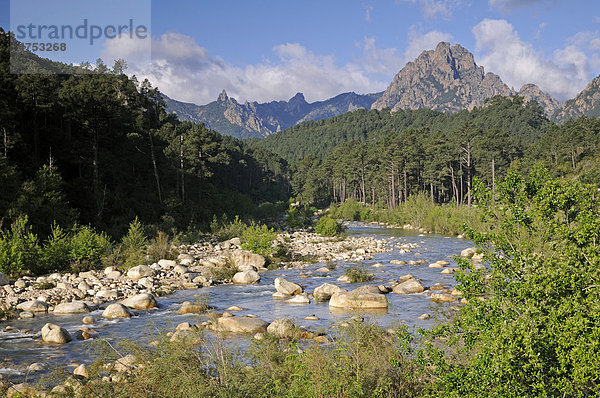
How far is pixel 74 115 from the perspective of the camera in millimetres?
33625

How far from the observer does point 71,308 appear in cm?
1371

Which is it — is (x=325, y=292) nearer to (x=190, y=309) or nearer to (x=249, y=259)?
(x=190, y=309)

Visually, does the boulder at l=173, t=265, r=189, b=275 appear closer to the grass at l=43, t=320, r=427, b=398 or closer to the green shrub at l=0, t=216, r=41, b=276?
the green shrub at l=0, t=216, r=41, b=276

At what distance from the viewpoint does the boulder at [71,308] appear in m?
13.6

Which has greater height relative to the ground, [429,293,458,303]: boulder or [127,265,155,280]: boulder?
[127,265,155,280]: boulder

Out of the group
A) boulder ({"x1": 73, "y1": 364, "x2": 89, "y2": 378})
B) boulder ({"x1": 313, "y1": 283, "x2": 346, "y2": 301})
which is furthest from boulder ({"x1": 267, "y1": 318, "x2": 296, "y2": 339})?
boulder ({"x1": 313, "y1": 283, "x2": 346, "y2": 301})

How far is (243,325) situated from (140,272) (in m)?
9.40

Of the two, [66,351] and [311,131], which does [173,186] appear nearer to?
[66,351]

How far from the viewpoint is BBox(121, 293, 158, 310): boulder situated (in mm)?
14414

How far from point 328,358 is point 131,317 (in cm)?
922

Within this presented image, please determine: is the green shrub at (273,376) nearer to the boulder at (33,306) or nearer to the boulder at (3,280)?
the boulder at (33,306)

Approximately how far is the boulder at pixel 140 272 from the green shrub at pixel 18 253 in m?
4.09

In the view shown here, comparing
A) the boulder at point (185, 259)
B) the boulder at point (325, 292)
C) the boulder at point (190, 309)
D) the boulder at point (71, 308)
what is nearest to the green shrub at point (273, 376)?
the boulder at point (190, 309)

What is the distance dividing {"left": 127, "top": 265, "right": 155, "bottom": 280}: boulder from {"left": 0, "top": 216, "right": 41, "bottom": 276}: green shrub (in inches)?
161
